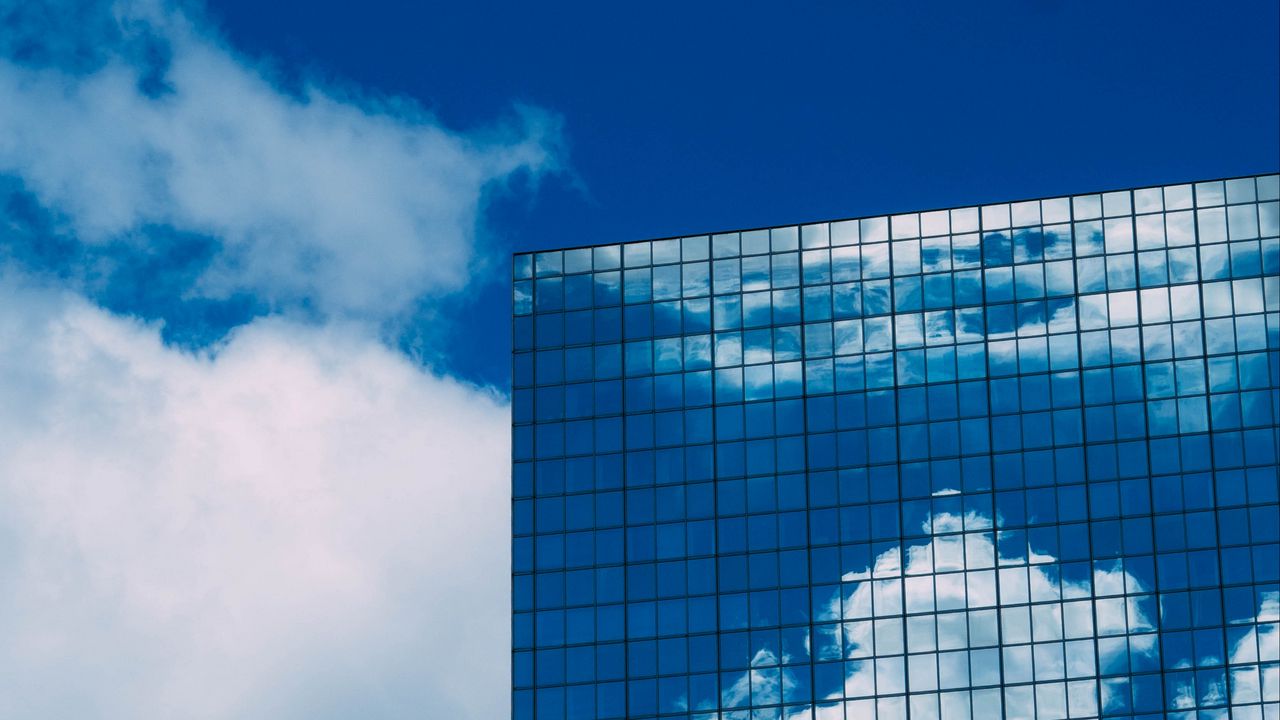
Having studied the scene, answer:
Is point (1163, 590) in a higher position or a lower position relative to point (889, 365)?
lower

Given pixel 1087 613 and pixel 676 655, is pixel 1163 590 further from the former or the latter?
pixel 676 655

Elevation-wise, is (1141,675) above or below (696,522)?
below

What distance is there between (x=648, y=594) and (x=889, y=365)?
16.8 m

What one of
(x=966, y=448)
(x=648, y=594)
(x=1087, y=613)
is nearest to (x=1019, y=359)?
(x=966, y=448)

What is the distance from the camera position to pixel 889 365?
139000 mm

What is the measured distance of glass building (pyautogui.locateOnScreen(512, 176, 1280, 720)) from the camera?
434 ft

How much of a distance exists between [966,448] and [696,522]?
14.2 metres

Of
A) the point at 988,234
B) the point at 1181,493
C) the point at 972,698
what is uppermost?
the point at 988,234

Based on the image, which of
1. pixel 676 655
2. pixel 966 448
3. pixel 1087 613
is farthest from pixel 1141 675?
pixel 676 655

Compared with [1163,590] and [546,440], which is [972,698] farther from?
[546,440]

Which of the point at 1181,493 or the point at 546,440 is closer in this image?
the point at 1181,493

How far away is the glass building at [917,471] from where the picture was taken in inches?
5212

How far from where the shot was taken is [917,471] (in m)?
137

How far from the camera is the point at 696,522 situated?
140 metres
